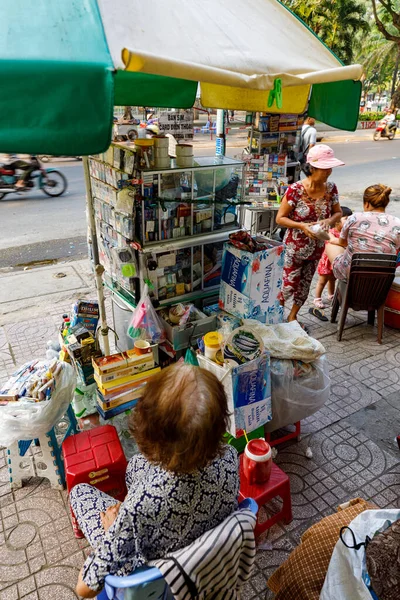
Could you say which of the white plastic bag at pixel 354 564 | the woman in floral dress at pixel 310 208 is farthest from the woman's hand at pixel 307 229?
the white plastic bag at pixel 354 564

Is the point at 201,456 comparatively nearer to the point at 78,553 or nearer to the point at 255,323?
the point at 78,553

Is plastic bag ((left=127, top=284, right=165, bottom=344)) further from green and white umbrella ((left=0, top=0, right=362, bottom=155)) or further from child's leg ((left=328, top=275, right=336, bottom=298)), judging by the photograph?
child's leg ((left=328, top=275, right=336, bottom=298))

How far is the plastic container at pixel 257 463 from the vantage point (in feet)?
7.59

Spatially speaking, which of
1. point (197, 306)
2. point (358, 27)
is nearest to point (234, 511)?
point (197, 306)

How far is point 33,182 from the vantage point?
9625 mm

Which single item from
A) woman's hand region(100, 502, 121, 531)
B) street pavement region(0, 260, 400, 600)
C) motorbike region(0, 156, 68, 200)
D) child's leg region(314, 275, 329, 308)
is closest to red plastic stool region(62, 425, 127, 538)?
street pavement region(0, 260, 400, 600)

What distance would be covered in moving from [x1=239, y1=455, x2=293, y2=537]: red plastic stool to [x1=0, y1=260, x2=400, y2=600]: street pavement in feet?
0.27

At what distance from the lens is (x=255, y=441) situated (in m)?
2.44

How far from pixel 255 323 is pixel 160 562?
1848 mm

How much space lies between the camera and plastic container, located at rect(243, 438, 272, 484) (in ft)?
7.59

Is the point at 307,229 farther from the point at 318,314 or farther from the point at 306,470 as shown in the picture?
the point at 306,470

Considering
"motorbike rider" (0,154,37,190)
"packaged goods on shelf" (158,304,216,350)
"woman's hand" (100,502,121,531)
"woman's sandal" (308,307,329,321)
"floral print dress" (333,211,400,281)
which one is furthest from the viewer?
"motorbike rider" (0,154,37,190)

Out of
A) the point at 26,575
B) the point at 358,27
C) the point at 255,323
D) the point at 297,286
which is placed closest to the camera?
the point at 26,575

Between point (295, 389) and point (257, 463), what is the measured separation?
0.67 metres
